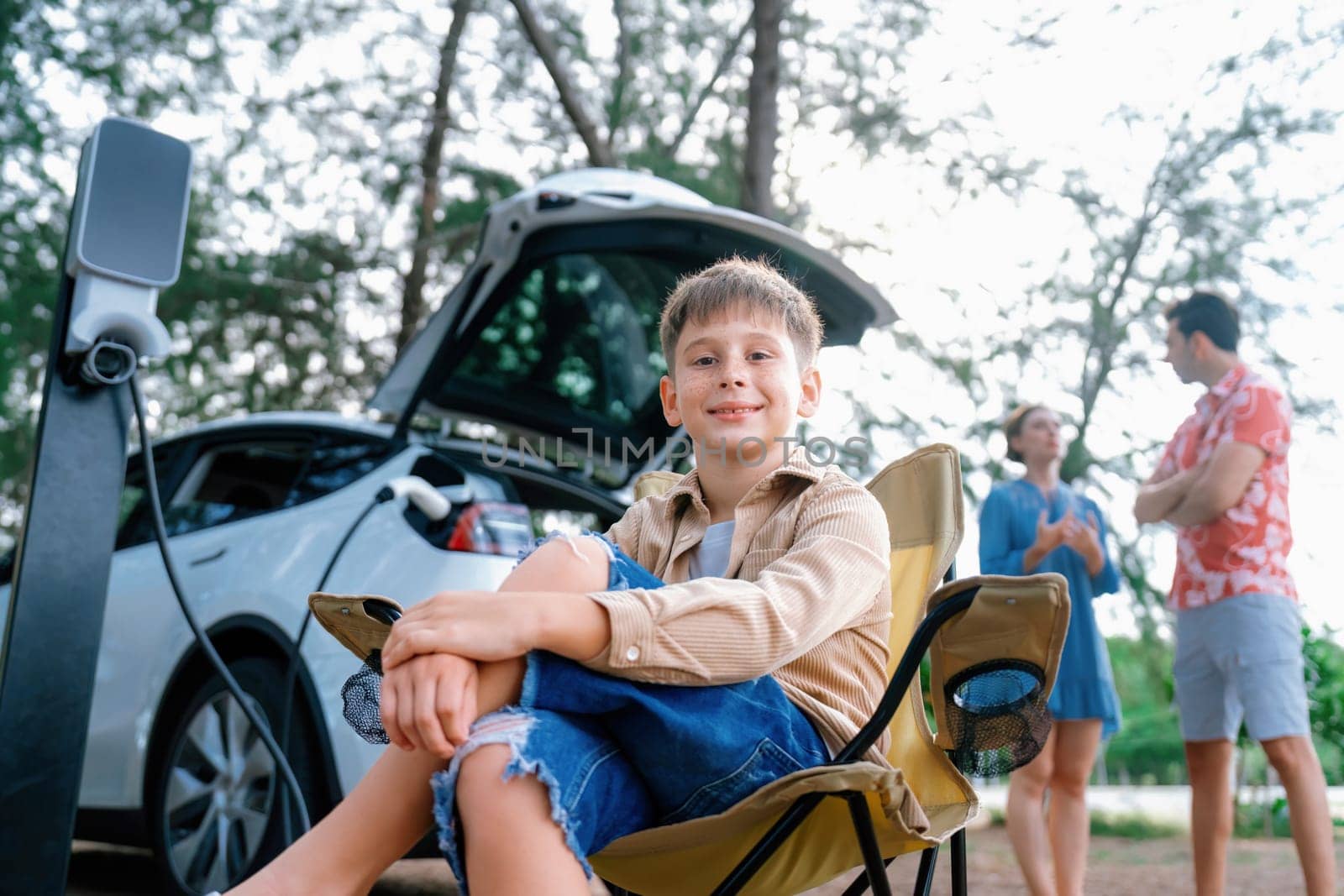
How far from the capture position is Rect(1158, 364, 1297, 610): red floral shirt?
9.43 feet

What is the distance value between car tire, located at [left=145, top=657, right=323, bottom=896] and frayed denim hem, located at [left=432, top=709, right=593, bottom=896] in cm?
177

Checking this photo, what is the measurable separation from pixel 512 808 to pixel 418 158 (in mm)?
6472

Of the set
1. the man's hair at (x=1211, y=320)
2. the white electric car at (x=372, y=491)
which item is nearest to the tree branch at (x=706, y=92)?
the white electric car at (x=372, y=491)

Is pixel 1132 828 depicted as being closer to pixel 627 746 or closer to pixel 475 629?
pixel 627 746

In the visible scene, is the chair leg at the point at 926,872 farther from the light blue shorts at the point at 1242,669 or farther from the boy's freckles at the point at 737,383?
the light blue shorts at the point at 1242,669

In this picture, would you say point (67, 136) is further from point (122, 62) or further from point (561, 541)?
point (561, 541)

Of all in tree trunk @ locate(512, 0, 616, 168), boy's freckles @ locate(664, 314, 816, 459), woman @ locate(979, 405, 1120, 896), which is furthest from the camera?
tree trunk @ locate(512, 0, 616, 168)

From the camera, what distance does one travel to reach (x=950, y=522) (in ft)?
6.38

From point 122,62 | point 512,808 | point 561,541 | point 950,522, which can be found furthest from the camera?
point 122,62

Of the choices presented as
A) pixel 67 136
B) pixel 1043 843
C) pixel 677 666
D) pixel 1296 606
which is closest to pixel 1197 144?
pixel 1296 606

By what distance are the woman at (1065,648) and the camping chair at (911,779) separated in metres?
1.47

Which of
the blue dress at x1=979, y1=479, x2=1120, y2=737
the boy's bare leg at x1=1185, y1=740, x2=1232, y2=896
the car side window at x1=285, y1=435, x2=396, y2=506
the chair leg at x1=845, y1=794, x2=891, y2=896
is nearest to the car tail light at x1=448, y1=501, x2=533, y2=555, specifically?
the car side window at x1=285, y1=435, x2=396, y2=506

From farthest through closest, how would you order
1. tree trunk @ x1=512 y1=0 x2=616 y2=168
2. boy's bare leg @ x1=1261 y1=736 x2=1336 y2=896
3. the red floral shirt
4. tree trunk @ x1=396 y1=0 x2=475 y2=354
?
tree trunk @ x1=396 y1=0 x2=475 y2=354 → tree trunk @ x1=512 y1=0 x2=616 y2=168 → the red floral shirt → boy's bare leg @ x1=1261 y1=736 x2=1336 y2=896

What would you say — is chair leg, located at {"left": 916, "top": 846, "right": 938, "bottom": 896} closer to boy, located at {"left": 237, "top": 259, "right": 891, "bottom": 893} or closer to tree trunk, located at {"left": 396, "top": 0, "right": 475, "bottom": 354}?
boy, located at {"left": 237, "top": 259, "right": 891, "bottom": 893}
